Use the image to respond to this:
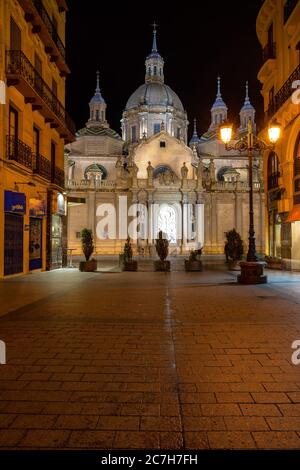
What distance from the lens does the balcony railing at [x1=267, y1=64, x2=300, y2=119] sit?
18.1 meters

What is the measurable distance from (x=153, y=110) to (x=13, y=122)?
4569cm

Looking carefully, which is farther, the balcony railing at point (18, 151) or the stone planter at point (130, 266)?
the stone planter at point (130, 266)

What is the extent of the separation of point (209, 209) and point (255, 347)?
42.1 m

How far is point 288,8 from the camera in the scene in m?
19.7

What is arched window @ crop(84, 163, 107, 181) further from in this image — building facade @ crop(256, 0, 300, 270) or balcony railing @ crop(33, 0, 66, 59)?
building facade @ crop(256, 0, 300, 270)

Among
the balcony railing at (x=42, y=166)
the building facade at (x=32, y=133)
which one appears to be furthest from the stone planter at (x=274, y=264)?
the balcony railing at (x=42, y=166)

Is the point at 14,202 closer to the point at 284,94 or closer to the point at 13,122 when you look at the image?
the point at 13,122

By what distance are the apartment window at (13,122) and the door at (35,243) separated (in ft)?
13.7

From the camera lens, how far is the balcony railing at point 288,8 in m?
18.9

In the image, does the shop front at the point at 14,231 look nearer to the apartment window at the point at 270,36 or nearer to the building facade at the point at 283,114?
the building facade at the point at 283,114

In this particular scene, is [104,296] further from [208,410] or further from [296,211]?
[296,211]

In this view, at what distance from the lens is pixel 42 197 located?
19.9m
